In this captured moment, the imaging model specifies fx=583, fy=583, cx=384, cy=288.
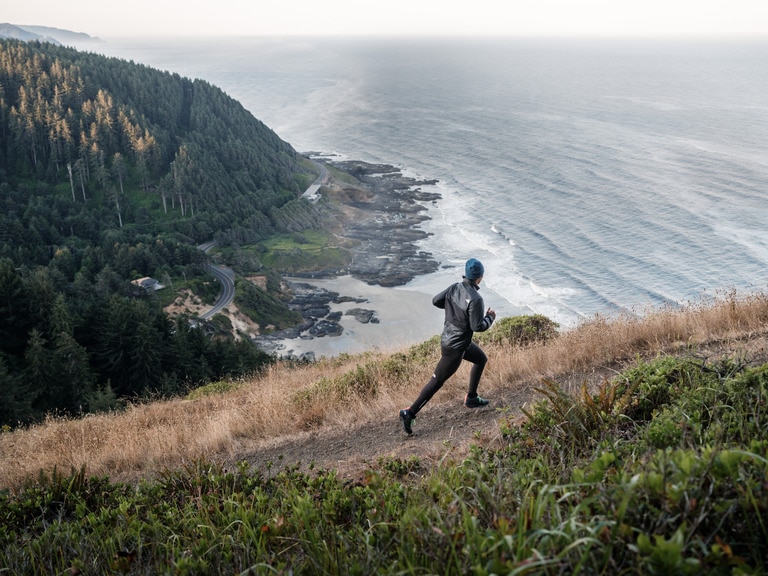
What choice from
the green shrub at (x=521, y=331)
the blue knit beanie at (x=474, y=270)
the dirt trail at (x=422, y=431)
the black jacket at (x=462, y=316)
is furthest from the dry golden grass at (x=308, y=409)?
the green shrub at (x=521, y=331)

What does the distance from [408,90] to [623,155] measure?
11250cm

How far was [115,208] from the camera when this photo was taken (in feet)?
282

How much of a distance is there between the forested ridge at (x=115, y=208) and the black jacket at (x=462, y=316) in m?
21.7

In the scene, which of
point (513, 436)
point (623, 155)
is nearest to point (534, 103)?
point (623, 155)

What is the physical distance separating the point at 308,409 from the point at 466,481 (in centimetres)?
510

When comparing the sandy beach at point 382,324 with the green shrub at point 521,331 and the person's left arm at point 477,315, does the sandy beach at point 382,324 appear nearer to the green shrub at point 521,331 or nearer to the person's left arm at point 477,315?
the green shrub at point 521,331

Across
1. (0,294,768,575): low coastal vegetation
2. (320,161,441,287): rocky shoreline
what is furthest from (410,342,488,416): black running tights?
(320,161,441,287): rocky shoreline

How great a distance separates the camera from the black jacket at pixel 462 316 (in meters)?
7.25

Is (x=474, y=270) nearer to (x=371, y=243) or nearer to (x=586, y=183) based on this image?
(x=371, y=243)

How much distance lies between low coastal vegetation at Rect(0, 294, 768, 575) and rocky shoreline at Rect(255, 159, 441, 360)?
1212 inches

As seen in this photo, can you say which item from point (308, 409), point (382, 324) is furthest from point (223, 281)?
point (308, 409)

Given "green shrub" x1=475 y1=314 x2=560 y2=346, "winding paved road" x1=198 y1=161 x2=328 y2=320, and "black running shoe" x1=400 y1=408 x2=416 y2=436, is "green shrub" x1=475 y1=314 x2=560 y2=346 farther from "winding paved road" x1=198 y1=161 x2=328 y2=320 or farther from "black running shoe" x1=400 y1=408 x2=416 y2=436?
"winding paved road" x1=198 y1=161 x2=328 y2=320

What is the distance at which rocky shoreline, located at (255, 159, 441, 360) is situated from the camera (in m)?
56.6

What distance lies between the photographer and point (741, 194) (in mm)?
67812
